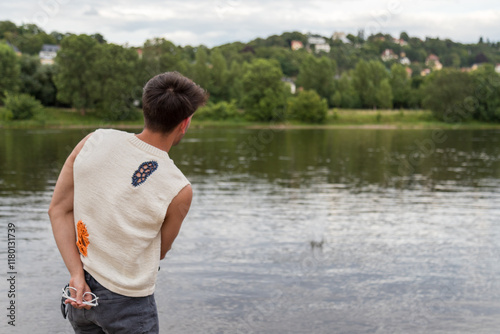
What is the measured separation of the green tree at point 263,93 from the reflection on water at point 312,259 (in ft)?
257

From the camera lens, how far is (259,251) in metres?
11.4

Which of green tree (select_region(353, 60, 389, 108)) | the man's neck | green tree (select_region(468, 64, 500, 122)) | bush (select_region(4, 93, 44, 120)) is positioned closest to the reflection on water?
the man's neck

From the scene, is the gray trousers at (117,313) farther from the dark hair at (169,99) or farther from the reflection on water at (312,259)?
the reflection on water at (312,259)

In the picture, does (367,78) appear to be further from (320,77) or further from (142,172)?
(142,172)

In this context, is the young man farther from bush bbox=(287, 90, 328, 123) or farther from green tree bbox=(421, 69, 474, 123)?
green tree bbox=(421, 69, 474, 123)

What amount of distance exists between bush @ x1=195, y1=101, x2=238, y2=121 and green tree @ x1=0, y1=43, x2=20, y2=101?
95.3 feet

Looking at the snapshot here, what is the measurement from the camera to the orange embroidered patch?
2.84 metres

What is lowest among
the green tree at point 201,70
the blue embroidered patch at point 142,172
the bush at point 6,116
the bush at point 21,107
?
the bush at point 6,116

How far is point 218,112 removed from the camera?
96.8m

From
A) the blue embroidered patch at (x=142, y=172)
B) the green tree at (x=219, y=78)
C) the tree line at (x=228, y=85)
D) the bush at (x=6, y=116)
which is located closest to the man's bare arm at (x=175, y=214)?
the blue embroidered patch at (x=142, y=172)

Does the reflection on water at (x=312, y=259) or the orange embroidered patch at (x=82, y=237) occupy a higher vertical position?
the orange embroidered patch at (x=82, y=237)

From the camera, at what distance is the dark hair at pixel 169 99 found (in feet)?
9.11

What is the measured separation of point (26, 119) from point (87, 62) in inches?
615

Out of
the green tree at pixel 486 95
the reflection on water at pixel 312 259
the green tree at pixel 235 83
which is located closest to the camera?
the reflection on water at pixel 312 259
